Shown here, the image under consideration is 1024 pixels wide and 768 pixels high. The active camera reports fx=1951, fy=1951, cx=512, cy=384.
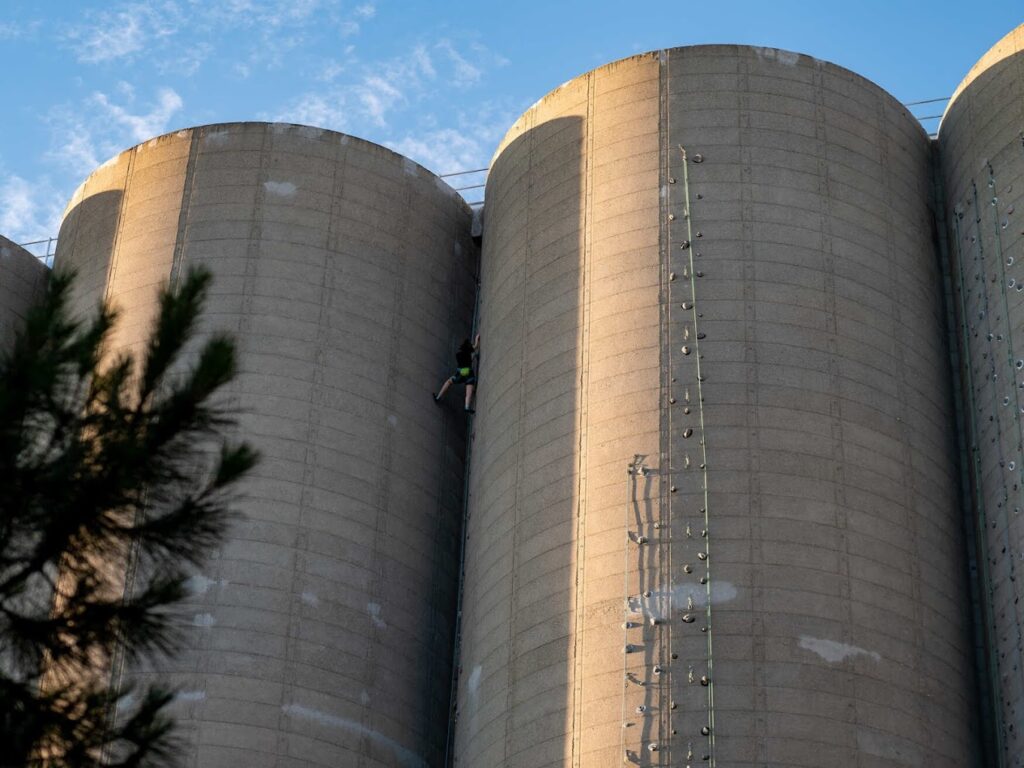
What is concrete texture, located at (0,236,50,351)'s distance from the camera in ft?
166

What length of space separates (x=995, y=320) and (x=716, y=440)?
7467 mm

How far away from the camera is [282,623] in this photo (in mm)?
41969

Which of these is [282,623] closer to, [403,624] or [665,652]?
[403,624]

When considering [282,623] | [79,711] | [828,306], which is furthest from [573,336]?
[79,711]

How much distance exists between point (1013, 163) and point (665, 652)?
548 inches

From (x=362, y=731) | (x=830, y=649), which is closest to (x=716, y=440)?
(x=830, y=649)

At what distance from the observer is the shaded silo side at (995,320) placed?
3928cm

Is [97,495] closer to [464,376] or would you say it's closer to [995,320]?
[464,376]

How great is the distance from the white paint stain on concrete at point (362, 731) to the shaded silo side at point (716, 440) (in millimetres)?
1631

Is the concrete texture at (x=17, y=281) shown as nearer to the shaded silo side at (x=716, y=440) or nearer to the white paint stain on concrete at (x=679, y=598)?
the shaded silo side at (x=716, y=440)

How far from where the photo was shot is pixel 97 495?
1819cm

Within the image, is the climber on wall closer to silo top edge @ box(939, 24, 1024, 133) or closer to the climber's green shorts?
the climber's green shorts

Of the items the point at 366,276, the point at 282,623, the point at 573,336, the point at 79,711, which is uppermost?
the point at 366,276

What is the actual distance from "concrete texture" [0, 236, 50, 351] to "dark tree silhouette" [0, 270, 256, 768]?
32.8 metres
